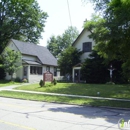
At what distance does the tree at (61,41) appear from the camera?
81.8 m

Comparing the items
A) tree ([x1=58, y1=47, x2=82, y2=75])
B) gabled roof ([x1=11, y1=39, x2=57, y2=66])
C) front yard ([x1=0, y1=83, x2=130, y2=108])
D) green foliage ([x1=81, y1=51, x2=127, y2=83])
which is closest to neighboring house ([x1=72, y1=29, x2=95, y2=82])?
tree ([x1=58, y1=47, x2=82, y2=75])

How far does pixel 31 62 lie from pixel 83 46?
10.0 metres

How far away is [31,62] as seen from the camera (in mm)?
38312

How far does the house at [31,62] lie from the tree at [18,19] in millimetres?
8648

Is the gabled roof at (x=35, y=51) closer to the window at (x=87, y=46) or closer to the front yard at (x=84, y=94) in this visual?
the window at (x=87, y=46)

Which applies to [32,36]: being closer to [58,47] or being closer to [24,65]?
[24,65]

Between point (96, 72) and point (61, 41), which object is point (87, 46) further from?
point (61, 41)

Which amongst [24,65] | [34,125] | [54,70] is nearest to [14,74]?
[24,65]

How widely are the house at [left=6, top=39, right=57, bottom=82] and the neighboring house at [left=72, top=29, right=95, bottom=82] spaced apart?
22.5 feet

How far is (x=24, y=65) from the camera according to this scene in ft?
122

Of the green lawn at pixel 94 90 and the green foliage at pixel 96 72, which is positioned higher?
the green foliage at pixel 96 72

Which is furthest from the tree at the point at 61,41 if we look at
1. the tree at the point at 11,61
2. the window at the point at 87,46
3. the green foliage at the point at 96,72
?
the green foliage at the point at 96,72

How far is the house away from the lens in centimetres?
3725

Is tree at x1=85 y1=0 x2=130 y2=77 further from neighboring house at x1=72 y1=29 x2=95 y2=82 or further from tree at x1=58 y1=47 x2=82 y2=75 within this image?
tree at x1=58 y1=47 x2=82 y2=75
